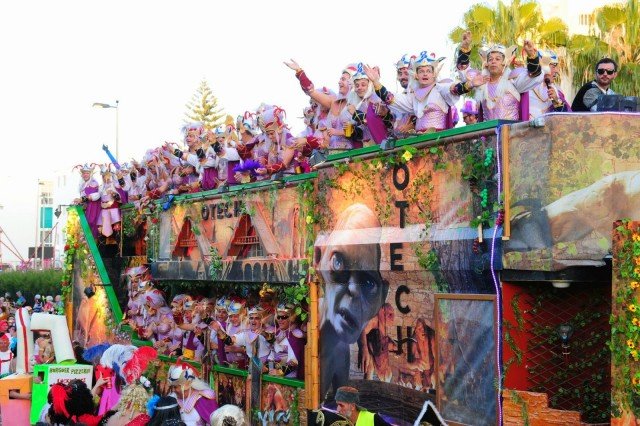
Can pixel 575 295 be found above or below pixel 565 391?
above

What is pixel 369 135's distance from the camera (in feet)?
36.8

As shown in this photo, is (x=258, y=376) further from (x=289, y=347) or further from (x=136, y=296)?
(x=136, y=296)

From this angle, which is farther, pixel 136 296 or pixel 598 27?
pixel 598 27

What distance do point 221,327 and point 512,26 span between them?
1320 centimetres

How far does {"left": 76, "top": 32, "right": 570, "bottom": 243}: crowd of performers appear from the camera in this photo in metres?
9.63

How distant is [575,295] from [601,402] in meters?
0.93

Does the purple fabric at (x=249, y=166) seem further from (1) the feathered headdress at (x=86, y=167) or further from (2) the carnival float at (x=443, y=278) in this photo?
(1) the feathered headdress at (x=86, y=167)

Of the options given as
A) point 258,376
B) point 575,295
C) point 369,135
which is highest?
point 369,135

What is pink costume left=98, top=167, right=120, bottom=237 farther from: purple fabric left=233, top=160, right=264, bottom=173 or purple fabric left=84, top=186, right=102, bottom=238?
purple fabric left=233, top=160, right=264, bottom=173

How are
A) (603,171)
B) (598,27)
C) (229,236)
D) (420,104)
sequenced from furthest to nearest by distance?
(598,27), (229,236), (420,104), (603,171)

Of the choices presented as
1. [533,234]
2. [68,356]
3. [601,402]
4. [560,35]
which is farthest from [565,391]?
[560,35]

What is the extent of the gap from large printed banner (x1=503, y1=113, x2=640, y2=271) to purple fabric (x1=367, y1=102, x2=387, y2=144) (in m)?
2.87

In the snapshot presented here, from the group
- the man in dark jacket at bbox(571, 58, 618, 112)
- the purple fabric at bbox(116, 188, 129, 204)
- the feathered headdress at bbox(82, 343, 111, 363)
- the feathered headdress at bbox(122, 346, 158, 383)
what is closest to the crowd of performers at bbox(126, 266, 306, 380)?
the feathered headdress at bbox(122, 346, 158, 383)

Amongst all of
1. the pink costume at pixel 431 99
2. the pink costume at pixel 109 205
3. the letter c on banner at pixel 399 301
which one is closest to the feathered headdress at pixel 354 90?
the pink costume at pixel 431 99
